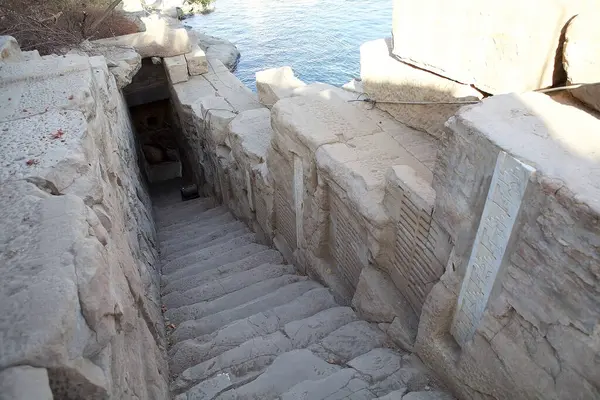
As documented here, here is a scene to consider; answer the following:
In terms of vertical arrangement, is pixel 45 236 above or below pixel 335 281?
above

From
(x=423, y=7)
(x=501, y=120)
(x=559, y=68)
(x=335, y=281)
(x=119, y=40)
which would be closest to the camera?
(x=501, y=120)

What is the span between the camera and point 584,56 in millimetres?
2727

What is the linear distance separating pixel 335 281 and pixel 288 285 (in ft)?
1.63

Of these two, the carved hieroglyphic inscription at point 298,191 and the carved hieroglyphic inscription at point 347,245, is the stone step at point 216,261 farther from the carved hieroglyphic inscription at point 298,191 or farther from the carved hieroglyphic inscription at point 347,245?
the carved hieroglyphic inscription at point 347,245

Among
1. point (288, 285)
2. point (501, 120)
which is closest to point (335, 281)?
point (288, 285)

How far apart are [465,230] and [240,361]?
191 centimetres

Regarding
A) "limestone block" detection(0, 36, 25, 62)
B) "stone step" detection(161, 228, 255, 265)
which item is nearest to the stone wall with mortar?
"limestone block" detection(0, 36, 25, 62)

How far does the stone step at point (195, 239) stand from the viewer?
621cm

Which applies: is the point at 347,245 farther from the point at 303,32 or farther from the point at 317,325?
the point at 303,32

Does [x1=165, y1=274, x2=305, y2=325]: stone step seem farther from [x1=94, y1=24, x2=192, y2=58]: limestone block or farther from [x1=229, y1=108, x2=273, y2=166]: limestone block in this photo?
[x1=94, y1=24, x2=192, y2=58]: limestone block

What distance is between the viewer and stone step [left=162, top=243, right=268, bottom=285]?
5.14m

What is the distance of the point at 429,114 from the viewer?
4102mm

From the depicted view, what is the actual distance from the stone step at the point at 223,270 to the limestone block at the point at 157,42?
18.1ft

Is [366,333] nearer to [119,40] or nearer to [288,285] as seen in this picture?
[288,285]
